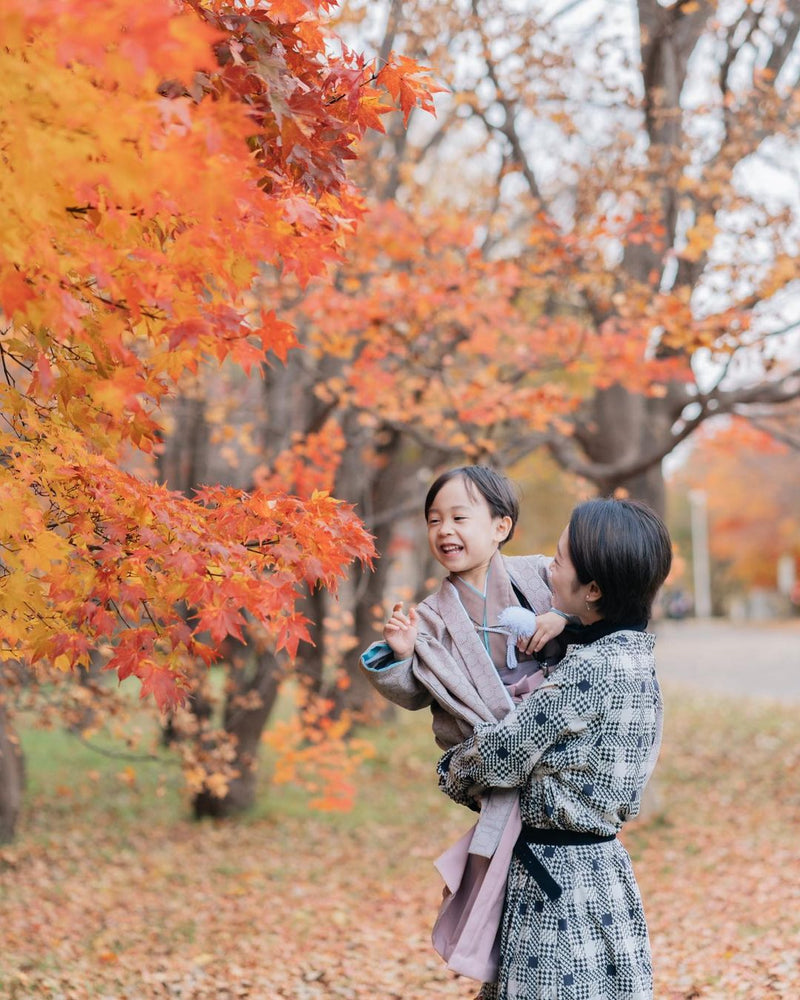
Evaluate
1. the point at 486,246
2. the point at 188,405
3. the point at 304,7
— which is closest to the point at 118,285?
the point at 304,7

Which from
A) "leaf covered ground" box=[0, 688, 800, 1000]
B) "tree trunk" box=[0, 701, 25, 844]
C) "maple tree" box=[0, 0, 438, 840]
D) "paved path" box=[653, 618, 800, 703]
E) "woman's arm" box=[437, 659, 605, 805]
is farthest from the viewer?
"paved path" box=[653, 618, 800, 703]

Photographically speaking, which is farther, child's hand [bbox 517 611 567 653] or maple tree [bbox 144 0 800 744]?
maple tree [bbox 144 0 800 744]

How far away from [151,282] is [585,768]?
1.60 metres

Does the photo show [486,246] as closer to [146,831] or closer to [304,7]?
[146,831]

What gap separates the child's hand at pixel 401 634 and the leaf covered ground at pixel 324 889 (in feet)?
9.20

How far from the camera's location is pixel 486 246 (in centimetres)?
1205

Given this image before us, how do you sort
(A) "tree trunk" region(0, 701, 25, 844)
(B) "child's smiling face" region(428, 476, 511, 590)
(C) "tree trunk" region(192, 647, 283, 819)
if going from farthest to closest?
(C) "tree trunk" region(192, 647, 283, 819) < (A) "tree trunk" region(0, 701, 25, 844) < (B) "child's smiling face" region(428, 476, 511, 590)

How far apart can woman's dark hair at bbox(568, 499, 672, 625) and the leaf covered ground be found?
264 centimetres

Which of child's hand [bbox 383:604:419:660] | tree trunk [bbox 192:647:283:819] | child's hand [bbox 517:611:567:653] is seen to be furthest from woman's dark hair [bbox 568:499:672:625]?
tree trunk [bbox 192:647:283:819]

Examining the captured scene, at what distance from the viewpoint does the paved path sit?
707 inches

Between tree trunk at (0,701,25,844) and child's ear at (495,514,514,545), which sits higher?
child's ear at (495,514,514,545)

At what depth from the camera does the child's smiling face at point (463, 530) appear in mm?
2703

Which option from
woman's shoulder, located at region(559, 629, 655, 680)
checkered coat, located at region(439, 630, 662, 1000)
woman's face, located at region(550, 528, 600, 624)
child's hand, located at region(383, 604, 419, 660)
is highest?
woman's face, located at region(550, 528, 600, 624)

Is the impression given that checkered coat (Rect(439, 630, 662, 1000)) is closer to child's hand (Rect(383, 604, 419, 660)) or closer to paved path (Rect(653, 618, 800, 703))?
child's hand (Rect(383, 604, 419, 660))
